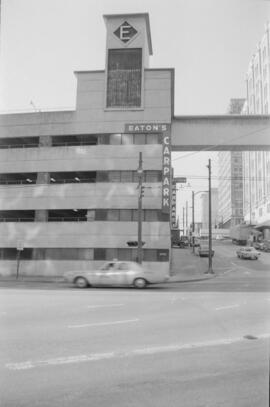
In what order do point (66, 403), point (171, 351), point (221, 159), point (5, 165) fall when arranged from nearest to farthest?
point (66, 403) < point (171, 351) < point (5, 165) < point (221, 159)

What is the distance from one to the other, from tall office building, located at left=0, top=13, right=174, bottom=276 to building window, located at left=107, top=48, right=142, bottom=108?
0.08m

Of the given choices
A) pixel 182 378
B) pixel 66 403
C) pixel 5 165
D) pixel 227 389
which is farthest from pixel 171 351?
pixel 5 165

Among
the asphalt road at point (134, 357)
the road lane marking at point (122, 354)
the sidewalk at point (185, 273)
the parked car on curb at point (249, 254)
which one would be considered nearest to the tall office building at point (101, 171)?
the sidewalk at point (185, 273)

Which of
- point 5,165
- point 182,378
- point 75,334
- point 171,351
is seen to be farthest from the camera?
point 5,165

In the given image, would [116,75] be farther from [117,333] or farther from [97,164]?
[117,333]

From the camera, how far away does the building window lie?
3081 centimetres

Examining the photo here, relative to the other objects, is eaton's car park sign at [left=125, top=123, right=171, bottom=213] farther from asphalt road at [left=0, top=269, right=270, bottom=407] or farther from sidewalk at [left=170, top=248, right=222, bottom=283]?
asphalt road at [left=0, top=269, right=270, bottom=407]

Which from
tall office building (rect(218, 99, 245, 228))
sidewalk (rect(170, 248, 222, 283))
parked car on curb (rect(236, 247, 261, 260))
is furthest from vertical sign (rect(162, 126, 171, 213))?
tall office building (rect(218, 99, 245, 228))

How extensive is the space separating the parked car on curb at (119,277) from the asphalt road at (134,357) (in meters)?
7.61

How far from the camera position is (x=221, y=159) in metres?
94.4

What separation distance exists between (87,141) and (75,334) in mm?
26065

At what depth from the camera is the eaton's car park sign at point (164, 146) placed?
2911 centimetres

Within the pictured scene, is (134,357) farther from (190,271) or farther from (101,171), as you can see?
(190,271)

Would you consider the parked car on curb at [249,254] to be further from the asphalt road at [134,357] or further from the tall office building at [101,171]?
the asphalt road at [134,357]
